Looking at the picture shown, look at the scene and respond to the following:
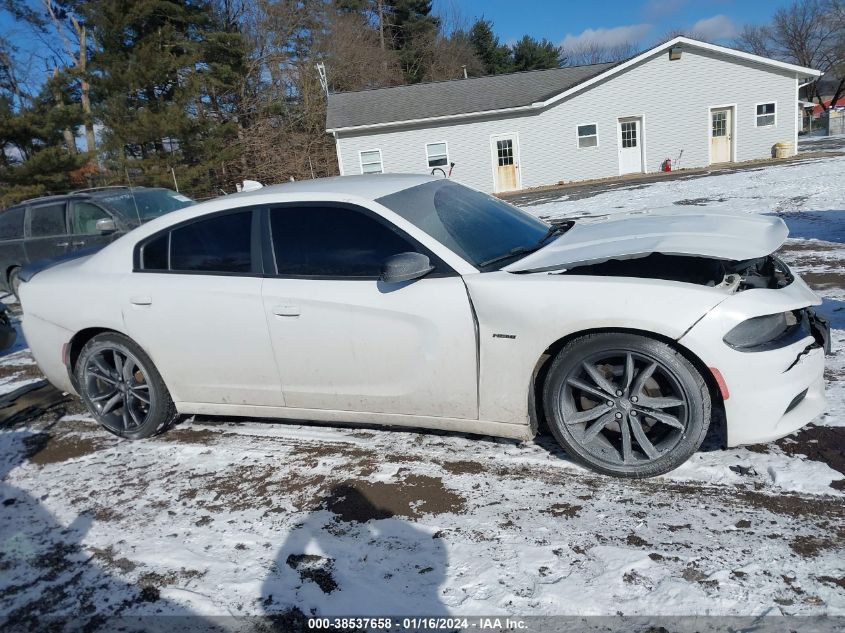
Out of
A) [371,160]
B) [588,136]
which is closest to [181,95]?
[371,160]

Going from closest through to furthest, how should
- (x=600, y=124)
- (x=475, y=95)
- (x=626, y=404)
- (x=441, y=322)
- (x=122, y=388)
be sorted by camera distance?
(x=626, y=404) → (x=441, y=322) → (x=122, y=388) → (x=600, y=124) → (x=475, y=95)

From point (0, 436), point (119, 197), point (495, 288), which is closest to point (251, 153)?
point (119, 197)

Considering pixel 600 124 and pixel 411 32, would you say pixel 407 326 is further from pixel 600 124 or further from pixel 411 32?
pixel 411 32

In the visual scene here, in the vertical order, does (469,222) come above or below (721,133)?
below

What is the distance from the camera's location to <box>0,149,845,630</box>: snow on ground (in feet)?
7.95

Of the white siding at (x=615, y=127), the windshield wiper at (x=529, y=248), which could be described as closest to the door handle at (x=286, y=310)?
the windshield wiper at (x=529, y=248)

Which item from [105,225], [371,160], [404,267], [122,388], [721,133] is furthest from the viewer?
[371,160]

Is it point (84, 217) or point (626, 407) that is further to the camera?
point (84, 217)

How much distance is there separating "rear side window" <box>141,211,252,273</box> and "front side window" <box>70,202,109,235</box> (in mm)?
5748

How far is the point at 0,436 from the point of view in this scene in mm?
4598

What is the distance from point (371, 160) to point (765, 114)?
1564cm

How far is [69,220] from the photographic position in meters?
9.12

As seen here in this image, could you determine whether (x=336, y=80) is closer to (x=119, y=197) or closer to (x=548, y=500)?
(x=119, y=197)

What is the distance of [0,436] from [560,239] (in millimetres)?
4259
